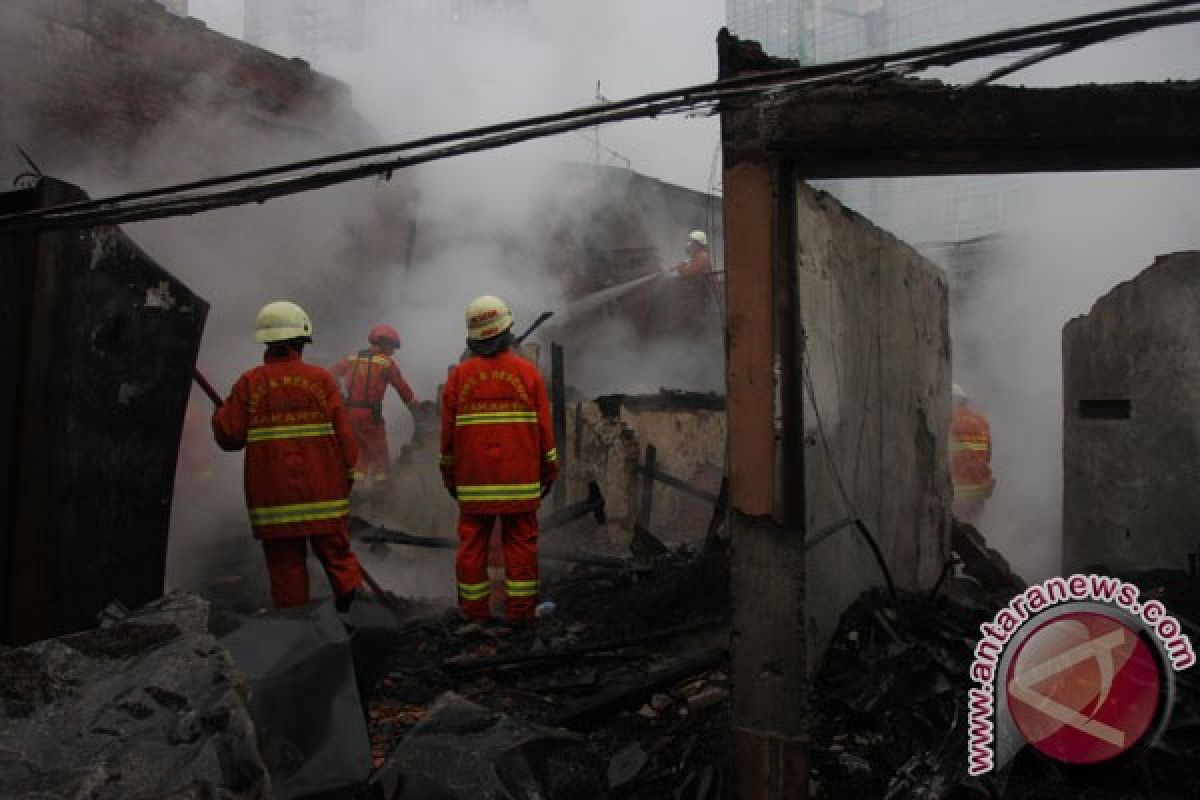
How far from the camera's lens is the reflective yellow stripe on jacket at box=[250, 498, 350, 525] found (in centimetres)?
452

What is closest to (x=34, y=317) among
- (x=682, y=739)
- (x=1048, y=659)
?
(x=682, y=739)

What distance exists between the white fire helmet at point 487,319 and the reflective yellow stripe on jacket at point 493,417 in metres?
0.47

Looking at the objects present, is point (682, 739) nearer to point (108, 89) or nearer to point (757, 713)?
point (757, 713)

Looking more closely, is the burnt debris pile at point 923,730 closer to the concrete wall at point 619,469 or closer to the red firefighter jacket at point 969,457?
the concrete wall at point 619,469

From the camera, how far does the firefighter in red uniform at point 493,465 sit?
4910mm

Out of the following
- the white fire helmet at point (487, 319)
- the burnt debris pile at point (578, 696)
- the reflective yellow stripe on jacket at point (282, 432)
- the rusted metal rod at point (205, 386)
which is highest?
the white fire helmet at point (487, 319)

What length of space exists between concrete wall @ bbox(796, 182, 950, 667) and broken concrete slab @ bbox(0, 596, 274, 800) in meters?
2.04

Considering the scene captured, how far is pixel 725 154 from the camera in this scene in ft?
9.93

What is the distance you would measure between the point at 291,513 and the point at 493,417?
1.22 meters

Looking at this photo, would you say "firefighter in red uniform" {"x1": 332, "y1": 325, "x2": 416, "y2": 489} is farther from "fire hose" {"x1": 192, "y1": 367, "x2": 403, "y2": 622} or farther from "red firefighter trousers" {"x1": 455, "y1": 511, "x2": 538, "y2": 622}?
"red firefighter trousers" {"x1": 455, "y1": 511, "x2": 538, "y2": 622}

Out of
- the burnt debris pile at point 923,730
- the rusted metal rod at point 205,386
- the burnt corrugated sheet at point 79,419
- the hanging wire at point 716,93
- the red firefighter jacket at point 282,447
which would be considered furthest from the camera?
the red firefighter jacket at point 282,447

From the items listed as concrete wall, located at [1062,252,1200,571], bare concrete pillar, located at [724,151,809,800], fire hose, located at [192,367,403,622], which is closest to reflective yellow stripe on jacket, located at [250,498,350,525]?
fire hose, located at [192,367,403,622]

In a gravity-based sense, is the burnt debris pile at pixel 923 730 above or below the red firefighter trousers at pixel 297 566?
below

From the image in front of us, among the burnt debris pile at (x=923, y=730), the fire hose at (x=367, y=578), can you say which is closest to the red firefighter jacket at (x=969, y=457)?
the burnt debris pile at (x=923, y=730)
